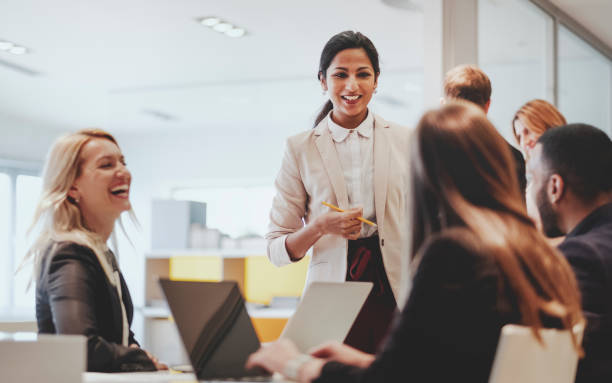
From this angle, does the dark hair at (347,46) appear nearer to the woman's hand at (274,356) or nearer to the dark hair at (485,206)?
the dark hair at (485,206)

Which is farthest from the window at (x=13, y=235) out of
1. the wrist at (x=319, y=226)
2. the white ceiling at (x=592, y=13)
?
the wrist at (x=319, y=226)

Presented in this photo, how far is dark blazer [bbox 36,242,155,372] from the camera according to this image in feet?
5.24

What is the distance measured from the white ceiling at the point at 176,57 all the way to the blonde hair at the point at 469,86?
1.15 meters

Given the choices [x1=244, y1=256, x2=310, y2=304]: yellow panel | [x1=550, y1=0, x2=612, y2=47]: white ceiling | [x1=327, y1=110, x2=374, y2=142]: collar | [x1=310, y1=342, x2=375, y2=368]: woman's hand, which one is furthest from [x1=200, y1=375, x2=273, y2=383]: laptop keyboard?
[x1=550, y1=0, x2=612, y2=47]: white ceiling

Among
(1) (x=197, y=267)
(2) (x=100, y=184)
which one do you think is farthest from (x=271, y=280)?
(2) (x=100, y=184)

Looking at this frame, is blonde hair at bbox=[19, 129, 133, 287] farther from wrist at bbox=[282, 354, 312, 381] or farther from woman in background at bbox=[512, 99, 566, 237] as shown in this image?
woman in background at bbox=[512, 99, 566, 237]

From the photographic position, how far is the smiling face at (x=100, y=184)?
196 cm

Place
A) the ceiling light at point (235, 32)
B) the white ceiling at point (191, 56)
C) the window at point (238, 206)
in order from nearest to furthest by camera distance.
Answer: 1. the white ceiling at point (191, 56)
2. the ceiling light at point (235, 32)
3. the window at point (238, 206)

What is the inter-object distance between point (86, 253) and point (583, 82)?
5309 millimetres

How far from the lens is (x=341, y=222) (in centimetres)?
204

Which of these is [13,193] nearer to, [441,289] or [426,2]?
[426,2]

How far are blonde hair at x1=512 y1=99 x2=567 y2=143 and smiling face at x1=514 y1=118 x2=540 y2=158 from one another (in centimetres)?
1

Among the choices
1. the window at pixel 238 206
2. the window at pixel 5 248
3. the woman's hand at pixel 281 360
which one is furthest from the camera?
the window at pixel 238 206

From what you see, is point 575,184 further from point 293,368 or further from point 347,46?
point 347,46
